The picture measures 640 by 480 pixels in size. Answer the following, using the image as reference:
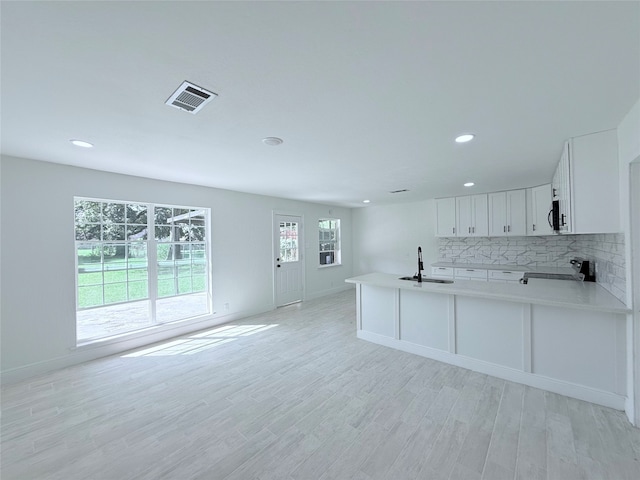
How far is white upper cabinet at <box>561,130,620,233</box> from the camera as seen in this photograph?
2.22m

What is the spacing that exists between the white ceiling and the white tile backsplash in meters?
1.29

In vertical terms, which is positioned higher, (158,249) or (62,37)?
(62,37)

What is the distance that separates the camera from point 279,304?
5.74 m

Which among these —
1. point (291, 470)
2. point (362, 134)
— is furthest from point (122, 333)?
point (362, 134)

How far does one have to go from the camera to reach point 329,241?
23.9ft

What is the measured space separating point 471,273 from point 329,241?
355cm

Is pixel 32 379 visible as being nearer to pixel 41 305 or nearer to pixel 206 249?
pixel 41 305

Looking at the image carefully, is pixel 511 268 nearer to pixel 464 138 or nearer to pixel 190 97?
pixel 464 138

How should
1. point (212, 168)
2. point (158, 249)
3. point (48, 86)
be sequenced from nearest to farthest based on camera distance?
point (48, 86), point (212, 168), point (158, 249)

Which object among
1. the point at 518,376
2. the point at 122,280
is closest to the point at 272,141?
the point at 122,280

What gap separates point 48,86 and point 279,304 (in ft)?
16.0

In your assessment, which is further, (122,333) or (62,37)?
(122,333)

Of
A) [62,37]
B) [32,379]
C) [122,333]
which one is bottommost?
[32,379]

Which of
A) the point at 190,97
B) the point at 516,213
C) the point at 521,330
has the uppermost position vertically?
the point at 190,97
